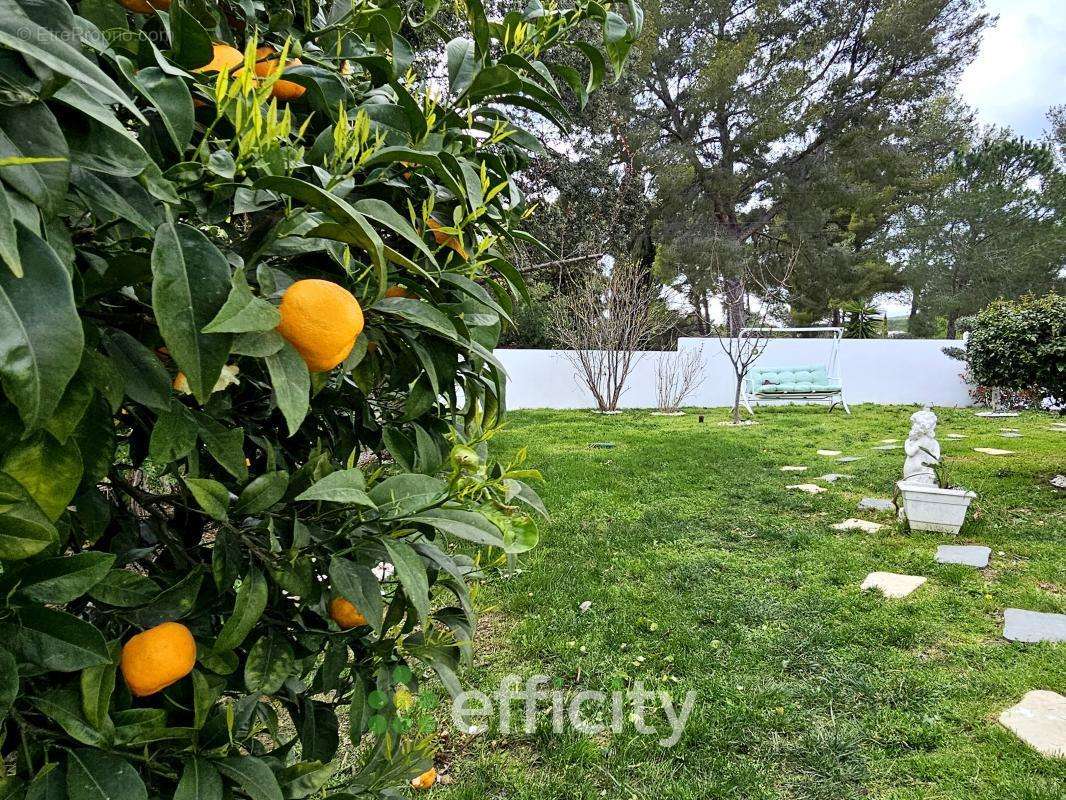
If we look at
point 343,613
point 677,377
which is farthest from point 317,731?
point 677,377

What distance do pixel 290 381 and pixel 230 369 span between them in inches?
2.9

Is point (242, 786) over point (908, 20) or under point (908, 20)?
under

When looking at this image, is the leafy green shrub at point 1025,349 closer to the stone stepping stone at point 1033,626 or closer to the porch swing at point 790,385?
the stone stepping stone at point 1033,626

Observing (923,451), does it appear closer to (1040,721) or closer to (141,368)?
(1040,721)

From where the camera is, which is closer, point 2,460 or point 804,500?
point 2,460

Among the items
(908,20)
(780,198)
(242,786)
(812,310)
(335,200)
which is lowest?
(242,786)

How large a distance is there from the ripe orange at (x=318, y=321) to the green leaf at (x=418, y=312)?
52mm

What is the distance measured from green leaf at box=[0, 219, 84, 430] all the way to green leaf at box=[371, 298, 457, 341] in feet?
0.65

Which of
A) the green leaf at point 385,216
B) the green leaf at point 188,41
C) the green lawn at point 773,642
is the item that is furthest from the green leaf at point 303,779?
the green lawn at point 773,642

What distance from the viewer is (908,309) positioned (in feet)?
55.5

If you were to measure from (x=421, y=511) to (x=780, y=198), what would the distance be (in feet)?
45.1

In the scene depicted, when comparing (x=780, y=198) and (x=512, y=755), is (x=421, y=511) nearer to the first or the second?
(x=512, y=755)

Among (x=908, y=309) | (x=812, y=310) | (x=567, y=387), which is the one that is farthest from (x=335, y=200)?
(x=908, y=309)

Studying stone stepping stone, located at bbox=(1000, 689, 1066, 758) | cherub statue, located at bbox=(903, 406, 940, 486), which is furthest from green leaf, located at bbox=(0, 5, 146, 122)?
cherub statue, located at bbox=(903, 406, 940, 486)
